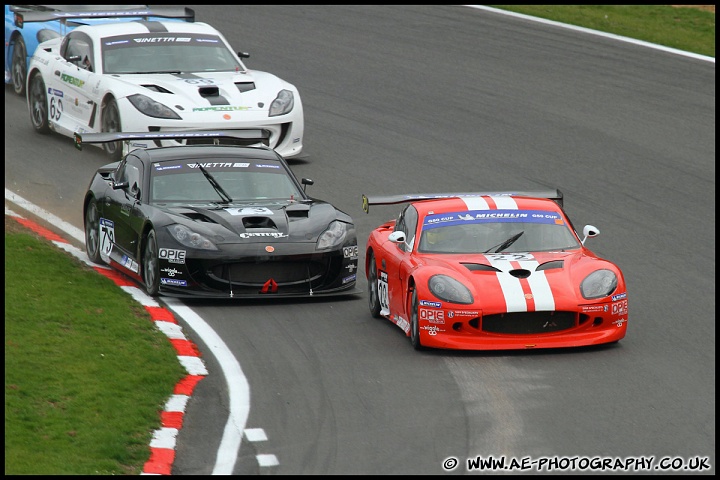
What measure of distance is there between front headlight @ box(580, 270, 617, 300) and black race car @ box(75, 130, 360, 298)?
103 inches

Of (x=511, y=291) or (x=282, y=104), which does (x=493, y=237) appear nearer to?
(x=511, y=291)

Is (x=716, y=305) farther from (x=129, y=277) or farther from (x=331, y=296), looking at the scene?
(x=129, y=277)

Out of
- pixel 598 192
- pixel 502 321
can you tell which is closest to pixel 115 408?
pixel 502 321

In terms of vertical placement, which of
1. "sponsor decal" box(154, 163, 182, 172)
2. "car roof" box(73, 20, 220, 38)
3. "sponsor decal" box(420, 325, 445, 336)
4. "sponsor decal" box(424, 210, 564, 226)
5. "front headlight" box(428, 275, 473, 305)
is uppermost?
"car roof" box(73, 20, 220, 38)

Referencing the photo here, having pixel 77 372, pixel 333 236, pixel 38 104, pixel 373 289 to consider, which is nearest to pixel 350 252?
pixel 333 236

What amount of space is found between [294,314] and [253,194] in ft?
6.05

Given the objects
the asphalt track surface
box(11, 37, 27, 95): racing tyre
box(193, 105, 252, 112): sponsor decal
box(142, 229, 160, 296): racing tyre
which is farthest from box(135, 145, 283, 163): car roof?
box(11, 37, 27, 95): racing tyre

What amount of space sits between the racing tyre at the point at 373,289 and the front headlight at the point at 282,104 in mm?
5102

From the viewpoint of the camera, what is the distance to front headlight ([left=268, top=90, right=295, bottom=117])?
57.0ft

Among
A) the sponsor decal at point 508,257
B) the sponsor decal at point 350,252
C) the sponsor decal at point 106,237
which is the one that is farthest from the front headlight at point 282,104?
the sponsor decal at point 508,257

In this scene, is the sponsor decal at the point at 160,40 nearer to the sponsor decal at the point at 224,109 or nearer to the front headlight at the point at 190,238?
the sponsor decal at the point at 224,109

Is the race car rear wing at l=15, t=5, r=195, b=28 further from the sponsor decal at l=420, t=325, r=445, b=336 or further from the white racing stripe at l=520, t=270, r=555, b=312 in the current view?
the white racing stripe at l=520, t=270, r=555, b=312

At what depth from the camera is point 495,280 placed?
11.0m

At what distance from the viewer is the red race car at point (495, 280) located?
10797mm
